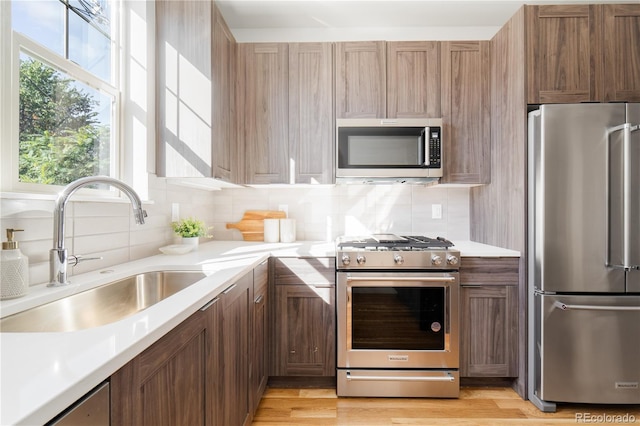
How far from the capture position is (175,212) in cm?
219

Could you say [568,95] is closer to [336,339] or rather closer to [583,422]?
[583,422]

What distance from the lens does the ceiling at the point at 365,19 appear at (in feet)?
8.00

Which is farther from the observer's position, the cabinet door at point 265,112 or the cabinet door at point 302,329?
the cabinet door at point 265,112

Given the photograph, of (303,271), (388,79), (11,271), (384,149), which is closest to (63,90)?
(11,271)

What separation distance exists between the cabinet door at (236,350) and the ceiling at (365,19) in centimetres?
201

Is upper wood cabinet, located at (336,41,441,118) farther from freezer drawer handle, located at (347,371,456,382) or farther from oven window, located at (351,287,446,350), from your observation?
freezer drawer handle, located at (347,371,456,382)

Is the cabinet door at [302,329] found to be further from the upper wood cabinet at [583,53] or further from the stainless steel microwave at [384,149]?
the upper wood cabinet at [583,53]

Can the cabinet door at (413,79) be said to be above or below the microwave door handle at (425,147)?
above

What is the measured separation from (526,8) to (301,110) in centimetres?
153

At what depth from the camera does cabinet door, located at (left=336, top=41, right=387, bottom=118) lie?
2406mm

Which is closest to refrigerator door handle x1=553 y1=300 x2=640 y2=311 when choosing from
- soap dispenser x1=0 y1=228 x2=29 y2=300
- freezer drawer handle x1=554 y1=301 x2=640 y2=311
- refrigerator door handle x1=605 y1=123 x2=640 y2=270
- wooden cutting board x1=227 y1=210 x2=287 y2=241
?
freezer drawer handle x1=554 y1=301 x2=640 y2=311

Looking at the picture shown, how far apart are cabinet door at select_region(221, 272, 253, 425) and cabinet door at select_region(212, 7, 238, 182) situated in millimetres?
798

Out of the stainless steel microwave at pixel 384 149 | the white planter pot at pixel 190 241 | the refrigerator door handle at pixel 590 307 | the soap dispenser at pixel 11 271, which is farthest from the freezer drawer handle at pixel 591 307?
the soap dispenser at pixel 11 271

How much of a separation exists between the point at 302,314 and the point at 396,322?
59cm
